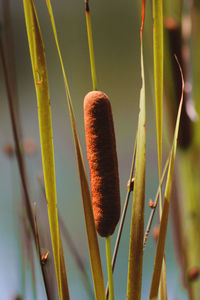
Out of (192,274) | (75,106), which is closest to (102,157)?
(192,274)

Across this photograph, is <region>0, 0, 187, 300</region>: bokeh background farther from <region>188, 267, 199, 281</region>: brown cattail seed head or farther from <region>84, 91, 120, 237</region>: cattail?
<region>84, 91, 120, 237</region>: cattail

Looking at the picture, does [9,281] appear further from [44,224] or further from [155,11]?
[155,11]

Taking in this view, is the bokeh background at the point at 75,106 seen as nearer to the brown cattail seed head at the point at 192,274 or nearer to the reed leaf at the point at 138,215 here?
the brown cattail seed head at the point at 192,274

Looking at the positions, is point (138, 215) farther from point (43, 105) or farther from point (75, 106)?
point (75, 106)

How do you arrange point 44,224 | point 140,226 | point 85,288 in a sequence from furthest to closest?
point 85,288 < point 44,224 < point 140,226

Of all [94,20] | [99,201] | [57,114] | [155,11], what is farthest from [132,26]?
[99,201]
